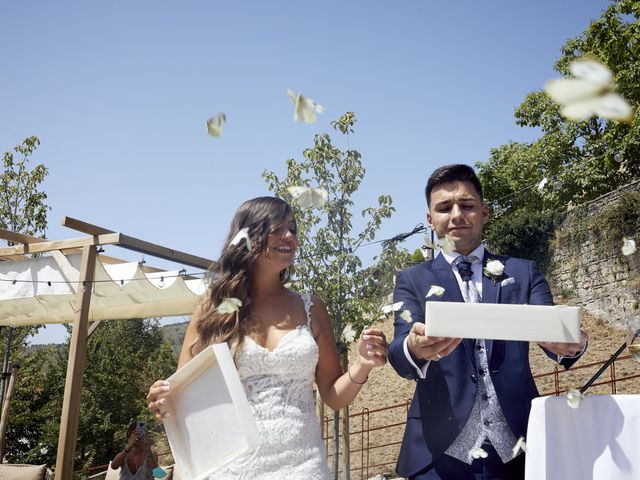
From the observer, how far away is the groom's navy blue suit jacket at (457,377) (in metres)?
2.05

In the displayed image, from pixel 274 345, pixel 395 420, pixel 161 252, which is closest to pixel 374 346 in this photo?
pixel 274 345

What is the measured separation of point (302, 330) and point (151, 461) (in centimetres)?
628

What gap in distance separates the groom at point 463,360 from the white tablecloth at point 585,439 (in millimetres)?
169

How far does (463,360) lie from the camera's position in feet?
6.97

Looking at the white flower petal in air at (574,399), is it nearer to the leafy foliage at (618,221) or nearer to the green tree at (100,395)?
the leafy foliage at (618,221)

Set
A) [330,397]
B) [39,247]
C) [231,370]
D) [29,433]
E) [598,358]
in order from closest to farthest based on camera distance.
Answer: [231,370], [330,397], [39,247], [598,358], [29,433]

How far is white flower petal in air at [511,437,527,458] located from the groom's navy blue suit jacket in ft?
0.15

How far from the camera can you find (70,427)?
6.62 meters

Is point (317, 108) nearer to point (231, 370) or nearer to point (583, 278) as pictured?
point (231, 370)

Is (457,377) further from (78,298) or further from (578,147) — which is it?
(578,147)

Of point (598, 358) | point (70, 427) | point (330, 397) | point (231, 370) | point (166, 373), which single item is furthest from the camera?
point (166, 373)

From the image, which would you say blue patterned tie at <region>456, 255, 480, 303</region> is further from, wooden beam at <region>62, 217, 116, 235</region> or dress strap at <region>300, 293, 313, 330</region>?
wooden beam at <region>62, 217, 116, 235</region>

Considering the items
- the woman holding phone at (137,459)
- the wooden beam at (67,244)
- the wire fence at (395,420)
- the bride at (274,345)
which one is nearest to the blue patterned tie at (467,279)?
the bride at (274,345)

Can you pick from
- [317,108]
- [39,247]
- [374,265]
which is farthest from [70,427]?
[317,108]
